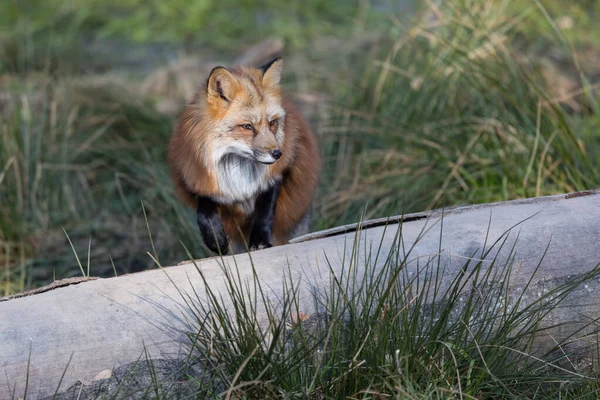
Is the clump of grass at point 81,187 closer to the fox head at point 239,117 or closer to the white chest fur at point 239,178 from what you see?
the white chest fur at point 239,178

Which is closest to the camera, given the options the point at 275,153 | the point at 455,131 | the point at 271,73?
the point at 275,153

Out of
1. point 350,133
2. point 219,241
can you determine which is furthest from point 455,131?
point 219,241

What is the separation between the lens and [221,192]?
13.0ft

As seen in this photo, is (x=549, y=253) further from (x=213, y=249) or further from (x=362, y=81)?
(x=362, y=81)

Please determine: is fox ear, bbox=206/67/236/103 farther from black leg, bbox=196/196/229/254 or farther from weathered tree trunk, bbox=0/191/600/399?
weathered tree trunk, bbox=0/191/600/399

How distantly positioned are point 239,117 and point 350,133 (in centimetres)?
207

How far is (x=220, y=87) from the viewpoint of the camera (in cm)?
383

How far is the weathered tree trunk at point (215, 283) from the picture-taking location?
2814 millimetres

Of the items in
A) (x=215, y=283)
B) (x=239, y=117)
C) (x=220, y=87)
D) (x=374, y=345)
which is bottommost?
(x=374, y=345)

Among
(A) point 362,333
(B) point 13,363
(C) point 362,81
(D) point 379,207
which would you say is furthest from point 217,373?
(C) point 362,81

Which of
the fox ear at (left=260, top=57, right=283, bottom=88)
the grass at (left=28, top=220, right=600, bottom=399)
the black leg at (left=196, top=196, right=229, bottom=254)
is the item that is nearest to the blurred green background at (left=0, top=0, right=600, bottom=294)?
the black leg at (left=196, top=196, right=229, bottom=254)

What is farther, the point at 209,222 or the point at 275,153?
the point at 209,222

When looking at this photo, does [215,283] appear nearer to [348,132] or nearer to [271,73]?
[271,73]

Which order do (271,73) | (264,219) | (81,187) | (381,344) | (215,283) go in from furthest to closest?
(81,187)
(264,219)
(271,73)
(215,283)
(381,344)
